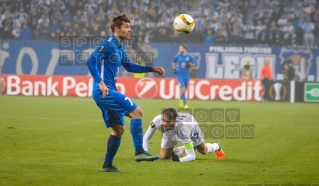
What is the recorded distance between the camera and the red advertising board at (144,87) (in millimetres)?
30219

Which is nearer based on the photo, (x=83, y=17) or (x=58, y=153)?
(x=58, y=153)

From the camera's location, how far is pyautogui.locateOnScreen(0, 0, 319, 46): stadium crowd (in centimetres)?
3325

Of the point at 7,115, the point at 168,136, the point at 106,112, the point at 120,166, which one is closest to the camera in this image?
the point at 106,112

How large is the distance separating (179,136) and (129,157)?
1129mm

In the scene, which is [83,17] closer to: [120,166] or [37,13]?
[37,13]

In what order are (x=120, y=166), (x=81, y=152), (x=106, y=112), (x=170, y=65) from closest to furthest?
(x=106, y=112)
(x=120, y=166)
(x=81, y=152)
(x=170, y=65)

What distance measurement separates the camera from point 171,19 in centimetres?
3412

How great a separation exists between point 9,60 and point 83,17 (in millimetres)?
4352

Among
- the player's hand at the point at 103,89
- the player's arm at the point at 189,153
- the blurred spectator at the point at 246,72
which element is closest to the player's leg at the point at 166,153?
the player's arm at the point at 189,153

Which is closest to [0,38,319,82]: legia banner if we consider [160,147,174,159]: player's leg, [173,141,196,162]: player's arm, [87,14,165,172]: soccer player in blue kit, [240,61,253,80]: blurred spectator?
[240,61,253,80]: blurred spectator

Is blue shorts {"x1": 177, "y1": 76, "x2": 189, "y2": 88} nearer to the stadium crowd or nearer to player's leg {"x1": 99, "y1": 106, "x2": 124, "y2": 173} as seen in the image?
the stadium crowd

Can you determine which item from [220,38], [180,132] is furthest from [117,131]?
[220,38]

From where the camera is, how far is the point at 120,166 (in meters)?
10.2

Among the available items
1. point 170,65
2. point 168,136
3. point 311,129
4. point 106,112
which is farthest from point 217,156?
point 170,65
